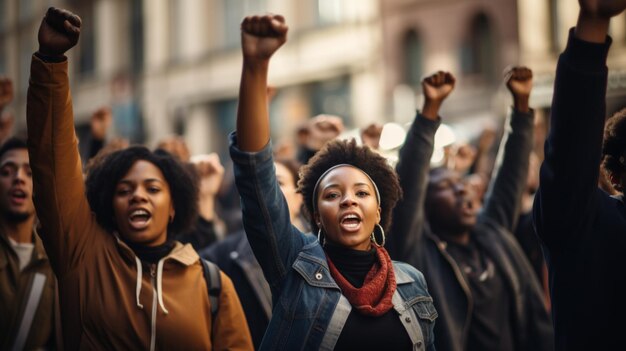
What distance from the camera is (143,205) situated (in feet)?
11.2

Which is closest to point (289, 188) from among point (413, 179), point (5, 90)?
point (413, 179)

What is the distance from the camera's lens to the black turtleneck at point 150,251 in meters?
3.34

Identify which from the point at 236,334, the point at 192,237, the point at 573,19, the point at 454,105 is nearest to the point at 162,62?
the point at 454,105

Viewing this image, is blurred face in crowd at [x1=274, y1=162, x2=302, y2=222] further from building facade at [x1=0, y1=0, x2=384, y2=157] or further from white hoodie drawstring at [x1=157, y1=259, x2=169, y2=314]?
building facade at [x1=0, y1=0, x2=384, y2=157]

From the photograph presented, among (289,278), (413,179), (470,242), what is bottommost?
(470,242)

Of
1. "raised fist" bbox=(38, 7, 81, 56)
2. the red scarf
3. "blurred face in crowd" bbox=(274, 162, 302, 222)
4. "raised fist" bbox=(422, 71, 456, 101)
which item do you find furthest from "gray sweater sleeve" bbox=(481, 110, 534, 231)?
"raised fist" bbox=(38, 7, 81, 56)

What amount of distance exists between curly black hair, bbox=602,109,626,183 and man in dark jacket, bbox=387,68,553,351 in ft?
4.50

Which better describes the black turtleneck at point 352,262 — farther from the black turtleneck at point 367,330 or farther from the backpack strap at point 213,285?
the backpack strap at point 213,285

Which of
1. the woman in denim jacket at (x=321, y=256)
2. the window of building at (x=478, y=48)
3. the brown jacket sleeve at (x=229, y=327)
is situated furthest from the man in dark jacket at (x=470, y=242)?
the window of building at (x=478, y=48)

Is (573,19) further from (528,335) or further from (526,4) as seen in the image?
(528,335)

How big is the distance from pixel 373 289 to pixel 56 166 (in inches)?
55.6

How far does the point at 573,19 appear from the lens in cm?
1558

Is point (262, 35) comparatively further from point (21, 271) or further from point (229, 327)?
point (21, 271)

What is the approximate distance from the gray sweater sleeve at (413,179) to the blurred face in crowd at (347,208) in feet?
3.08
